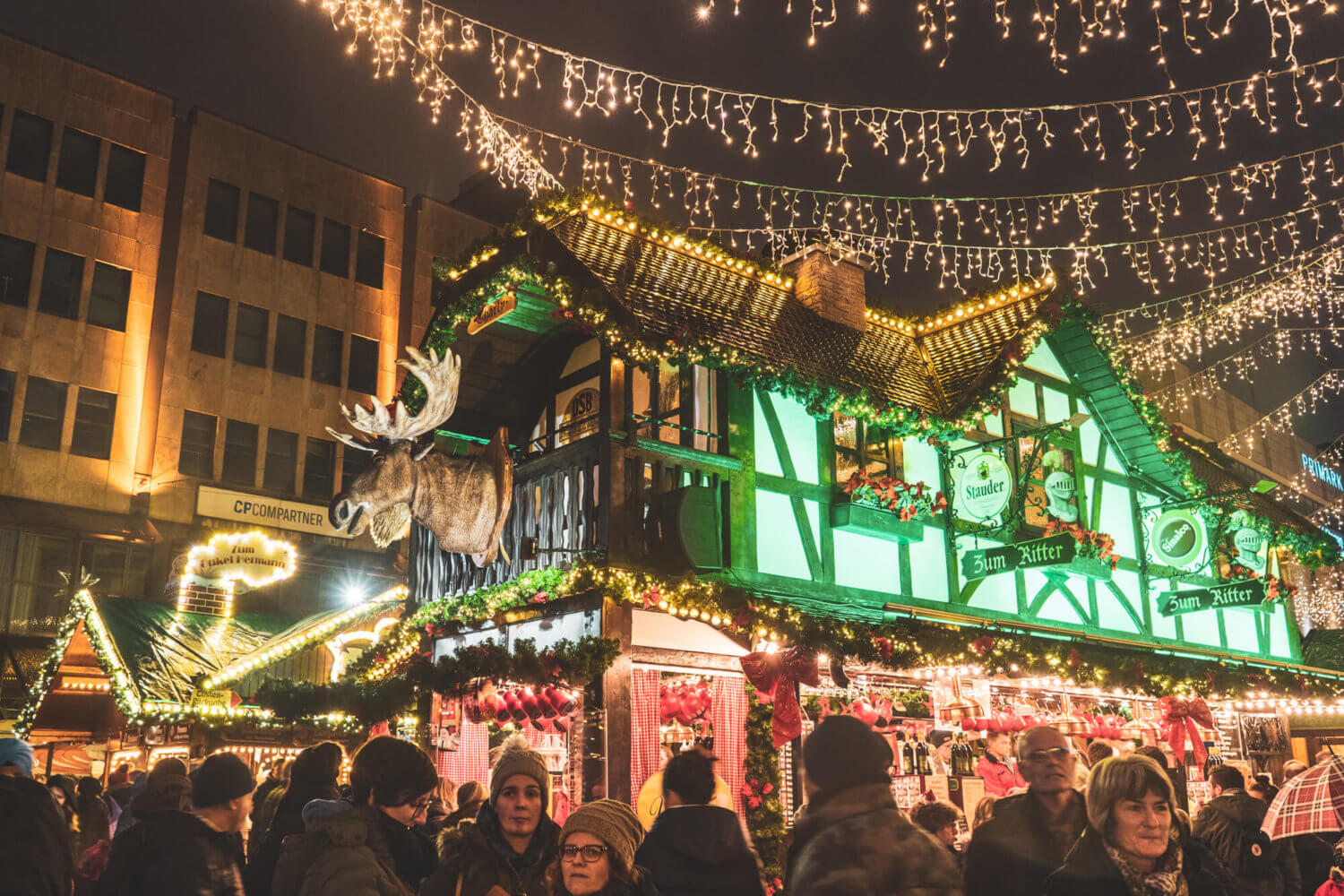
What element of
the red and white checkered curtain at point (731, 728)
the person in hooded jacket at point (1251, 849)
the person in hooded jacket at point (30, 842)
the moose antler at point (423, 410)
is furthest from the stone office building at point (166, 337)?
the person in hooded jacket at point (1251, 849)

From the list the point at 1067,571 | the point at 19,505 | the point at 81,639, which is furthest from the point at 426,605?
the point at 19,505

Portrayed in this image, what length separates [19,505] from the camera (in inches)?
774

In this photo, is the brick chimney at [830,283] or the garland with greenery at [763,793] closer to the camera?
the garland with greenery at [763,793]

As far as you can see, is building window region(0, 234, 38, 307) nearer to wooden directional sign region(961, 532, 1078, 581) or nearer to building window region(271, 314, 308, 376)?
building window region(271, 314, 308, 376)

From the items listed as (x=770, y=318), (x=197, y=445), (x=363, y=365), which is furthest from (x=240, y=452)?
(x=770, y=318)

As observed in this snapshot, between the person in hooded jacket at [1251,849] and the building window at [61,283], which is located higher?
the building window at [61,283]

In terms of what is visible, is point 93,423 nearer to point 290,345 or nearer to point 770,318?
point 290,345

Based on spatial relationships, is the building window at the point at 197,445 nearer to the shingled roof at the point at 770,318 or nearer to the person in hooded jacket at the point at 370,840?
the shingled roof at the point at 770,318

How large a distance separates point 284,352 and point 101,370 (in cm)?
380

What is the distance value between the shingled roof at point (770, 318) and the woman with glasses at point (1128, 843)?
23.4 ft

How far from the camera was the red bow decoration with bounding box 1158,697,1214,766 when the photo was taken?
1295 centimetres

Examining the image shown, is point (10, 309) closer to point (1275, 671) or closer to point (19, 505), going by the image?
point (19, 505)

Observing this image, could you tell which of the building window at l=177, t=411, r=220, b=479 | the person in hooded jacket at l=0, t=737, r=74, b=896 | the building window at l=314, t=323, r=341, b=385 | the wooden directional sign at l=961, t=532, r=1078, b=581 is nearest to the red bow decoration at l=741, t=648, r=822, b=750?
the wooden directional sign at l=961, t=532, r=1078, b=581

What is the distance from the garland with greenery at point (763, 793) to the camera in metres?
9.96
